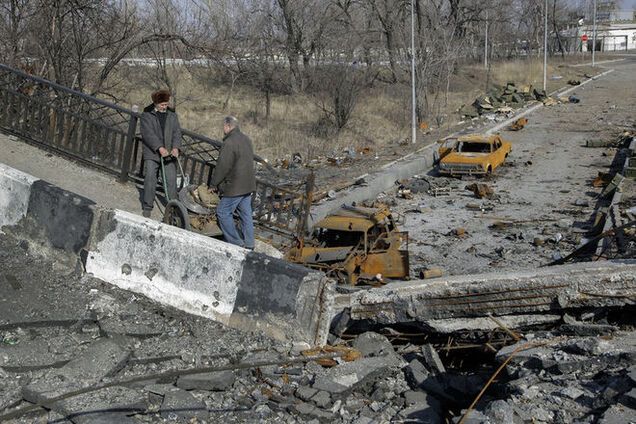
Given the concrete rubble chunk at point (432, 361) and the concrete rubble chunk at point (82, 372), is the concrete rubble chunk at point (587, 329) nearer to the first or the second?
the concrete rubble chunk at point (432, 361)

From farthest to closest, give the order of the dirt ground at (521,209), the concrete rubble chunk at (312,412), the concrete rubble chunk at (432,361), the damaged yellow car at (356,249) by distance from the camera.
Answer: the dirt ground at (521,209) < the damaged yellow car at (356,249) < the concrete rubble chunk at (432,361) < the concrete rubble chunk at (312,412)

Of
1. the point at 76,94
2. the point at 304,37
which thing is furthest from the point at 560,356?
the point at 304,37

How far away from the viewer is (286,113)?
112 feet

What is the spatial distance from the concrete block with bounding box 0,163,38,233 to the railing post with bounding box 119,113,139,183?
2157mm

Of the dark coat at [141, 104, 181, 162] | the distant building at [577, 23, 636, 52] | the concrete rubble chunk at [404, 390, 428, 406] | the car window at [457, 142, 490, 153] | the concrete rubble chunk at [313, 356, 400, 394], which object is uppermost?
the distant building at [577, 23, 636, 52]

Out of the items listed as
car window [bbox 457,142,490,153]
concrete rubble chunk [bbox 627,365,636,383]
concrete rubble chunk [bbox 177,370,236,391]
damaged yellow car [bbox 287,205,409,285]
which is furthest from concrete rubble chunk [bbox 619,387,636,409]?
car window [bbox 457,142,490,153]

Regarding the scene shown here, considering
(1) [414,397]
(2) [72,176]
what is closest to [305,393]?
(1) [414,397]

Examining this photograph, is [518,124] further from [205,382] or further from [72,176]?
[205,382]

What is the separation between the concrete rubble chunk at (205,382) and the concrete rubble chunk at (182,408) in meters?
0.18

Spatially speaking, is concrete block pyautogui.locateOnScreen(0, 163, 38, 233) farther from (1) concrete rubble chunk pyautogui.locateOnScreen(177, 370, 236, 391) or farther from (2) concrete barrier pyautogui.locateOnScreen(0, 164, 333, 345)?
(1) concrete rubble chunk pyautogui.locateOnScreen(177, 370, 236, 391)

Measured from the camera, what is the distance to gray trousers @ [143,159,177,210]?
949 cm

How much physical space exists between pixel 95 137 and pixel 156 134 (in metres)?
1.78

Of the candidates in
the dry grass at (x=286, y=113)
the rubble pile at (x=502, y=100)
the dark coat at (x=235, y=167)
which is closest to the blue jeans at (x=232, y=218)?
the dark coat at (x=235, y=167)

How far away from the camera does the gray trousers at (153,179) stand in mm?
9492
